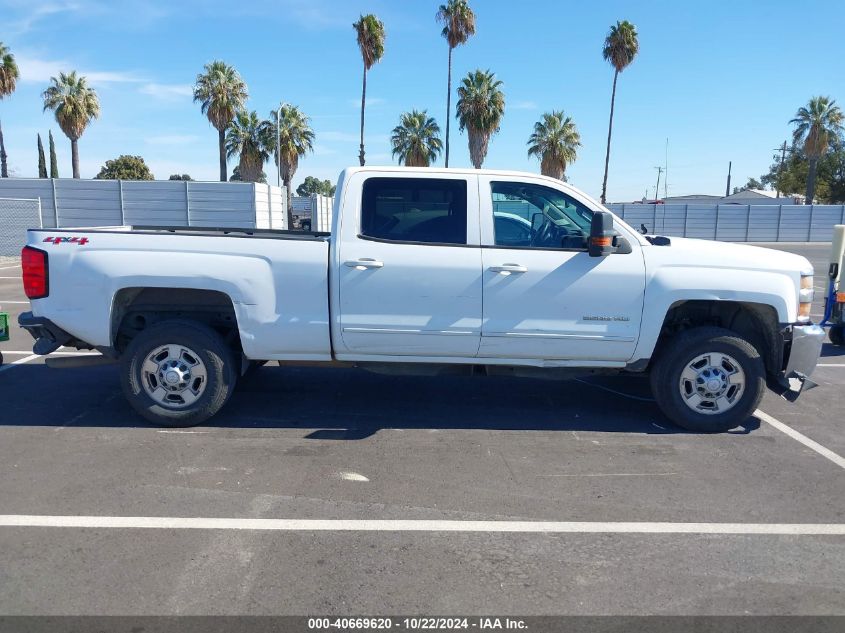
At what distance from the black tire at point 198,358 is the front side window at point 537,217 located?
7.95 ft

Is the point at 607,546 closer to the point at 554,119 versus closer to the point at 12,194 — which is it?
the point at 12,194

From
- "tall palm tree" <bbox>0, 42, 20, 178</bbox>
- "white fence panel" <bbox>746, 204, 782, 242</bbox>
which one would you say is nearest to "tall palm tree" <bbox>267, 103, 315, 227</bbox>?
"tall palm tree" <bbox>0, 42, 20, 178</bbox>

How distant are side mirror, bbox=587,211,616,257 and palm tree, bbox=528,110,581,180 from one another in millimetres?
41412

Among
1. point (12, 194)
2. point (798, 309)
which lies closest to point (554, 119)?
point (12, 194)

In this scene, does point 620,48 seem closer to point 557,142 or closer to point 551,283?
point 557,142

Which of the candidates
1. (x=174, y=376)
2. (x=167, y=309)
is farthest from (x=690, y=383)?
(x=167, y=309)

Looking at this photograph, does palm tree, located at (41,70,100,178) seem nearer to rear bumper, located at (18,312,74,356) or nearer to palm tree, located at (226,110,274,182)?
palm tree, located at (226,110,274,182)

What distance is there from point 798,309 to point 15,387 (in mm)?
7148

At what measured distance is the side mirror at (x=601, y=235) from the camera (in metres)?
5.05

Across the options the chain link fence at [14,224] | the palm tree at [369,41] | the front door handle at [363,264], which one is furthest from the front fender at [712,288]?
the palm tree at [369,41]

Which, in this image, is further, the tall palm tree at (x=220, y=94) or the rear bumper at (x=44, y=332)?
the tall palm tree at (x=220, y=94)

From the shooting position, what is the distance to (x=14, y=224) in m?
23.8

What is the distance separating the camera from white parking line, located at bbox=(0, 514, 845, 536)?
12.7ft

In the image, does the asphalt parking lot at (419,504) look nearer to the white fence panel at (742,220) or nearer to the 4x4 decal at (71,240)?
the 4x4 decal at (71,240)
